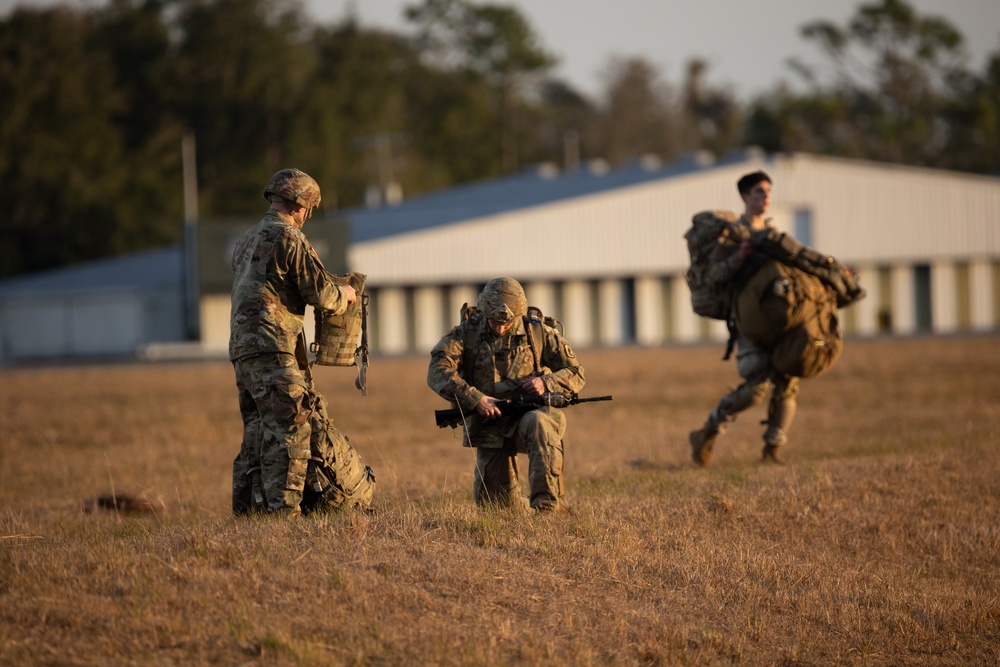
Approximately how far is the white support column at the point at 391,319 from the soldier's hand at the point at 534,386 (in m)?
38.1

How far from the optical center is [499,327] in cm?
956

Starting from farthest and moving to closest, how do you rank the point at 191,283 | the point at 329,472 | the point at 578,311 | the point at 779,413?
the point at 578,311 < the point at 191,283 < the point at 779,413 < the point at 329,472

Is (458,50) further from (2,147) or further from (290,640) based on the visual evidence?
(290,640)

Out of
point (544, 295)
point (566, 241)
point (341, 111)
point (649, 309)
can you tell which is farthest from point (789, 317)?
point (341, 111)

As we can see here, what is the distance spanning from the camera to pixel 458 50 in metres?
87.4

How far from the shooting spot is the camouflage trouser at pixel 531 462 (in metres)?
9.34

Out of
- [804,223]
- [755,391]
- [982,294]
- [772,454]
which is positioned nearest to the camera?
[755,391]

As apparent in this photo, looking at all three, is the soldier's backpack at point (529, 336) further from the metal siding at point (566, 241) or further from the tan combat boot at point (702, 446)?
the metal siding at point (566, 241)


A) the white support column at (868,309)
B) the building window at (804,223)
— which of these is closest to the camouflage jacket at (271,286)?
the building window at (804,223)

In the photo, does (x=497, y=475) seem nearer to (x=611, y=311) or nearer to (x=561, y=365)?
(x=561, y=365)

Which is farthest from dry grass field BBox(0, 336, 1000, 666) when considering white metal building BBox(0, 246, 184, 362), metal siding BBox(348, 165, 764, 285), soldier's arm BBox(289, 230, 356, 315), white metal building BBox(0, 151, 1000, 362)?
white metal building BBox(0, 246, 184, 362)

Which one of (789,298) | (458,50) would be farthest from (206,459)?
(458,50)

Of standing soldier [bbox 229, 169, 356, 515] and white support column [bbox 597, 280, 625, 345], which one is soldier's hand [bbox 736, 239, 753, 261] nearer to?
standing soldier [bbox 229, 169, 356, 515]

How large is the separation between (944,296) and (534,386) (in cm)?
4747
